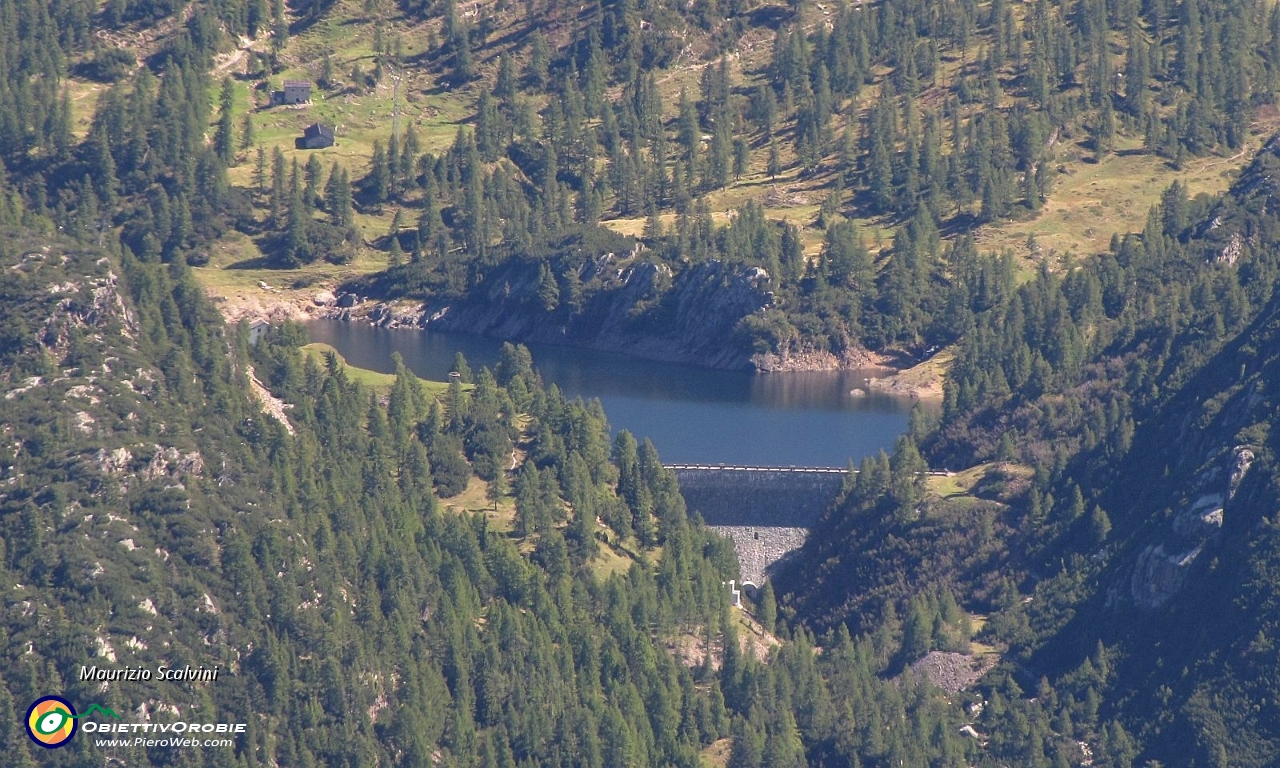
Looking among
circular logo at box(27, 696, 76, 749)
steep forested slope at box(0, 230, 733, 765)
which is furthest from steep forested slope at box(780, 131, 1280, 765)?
circular logo at box(27, 696, 76, 749)

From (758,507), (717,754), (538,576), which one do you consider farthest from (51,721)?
(758,507)

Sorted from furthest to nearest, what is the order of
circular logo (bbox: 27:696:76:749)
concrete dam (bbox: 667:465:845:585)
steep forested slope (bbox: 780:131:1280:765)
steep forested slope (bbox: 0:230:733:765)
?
concrete dam (bbox: 667:465:845:585) < steep forested slope (bbox: 780:131:1280:765) < steep forested slope (bbox: 0:230:733:765) < circular logo (bbox: 27:696:76:749)

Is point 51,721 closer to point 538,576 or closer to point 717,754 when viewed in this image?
point 538,576

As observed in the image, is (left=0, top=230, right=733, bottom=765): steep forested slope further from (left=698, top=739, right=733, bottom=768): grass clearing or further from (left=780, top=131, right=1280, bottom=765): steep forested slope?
(left=780, top=131, right=1280, bottom=765): steep forested slope

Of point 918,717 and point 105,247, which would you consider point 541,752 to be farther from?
point 105,247

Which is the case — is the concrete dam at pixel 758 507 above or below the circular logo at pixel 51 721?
below

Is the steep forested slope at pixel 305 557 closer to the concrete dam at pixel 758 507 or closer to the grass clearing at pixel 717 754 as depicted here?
the grass clearing at pixel 717 754

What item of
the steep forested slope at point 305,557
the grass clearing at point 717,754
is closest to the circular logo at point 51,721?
the steep forested slope at point 305,557
